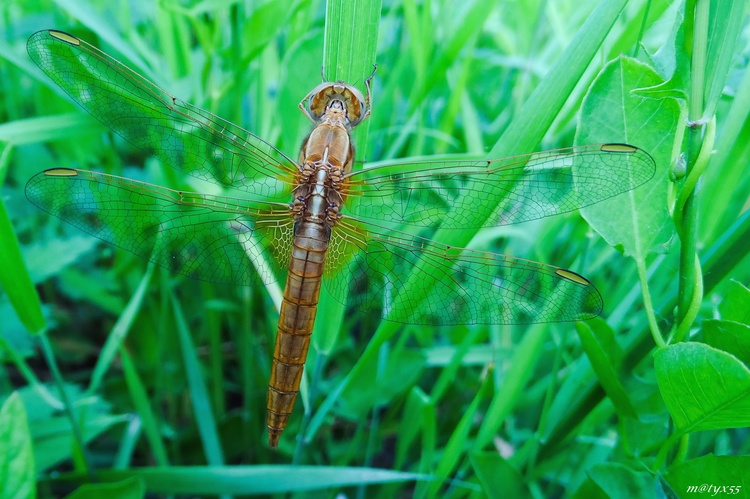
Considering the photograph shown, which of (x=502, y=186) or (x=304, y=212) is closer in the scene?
(x=502, y=186)

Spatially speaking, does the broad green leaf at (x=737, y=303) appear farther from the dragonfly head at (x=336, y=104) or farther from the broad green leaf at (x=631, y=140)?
the dragonfly head at (x=336, y=104)

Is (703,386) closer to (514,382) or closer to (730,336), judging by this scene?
(730,336)

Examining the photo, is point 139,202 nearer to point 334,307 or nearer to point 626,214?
point 334,307

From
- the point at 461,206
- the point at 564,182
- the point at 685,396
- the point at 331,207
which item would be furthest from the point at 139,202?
the point at 685,396

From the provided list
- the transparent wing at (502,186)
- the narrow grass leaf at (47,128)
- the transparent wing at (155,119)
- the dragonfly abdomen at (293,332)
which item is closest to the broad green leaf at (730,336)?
the transparent wing at (502,186)

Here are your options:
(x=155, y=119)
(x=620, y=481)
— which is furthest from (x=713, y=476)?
(x=155, y=119)
